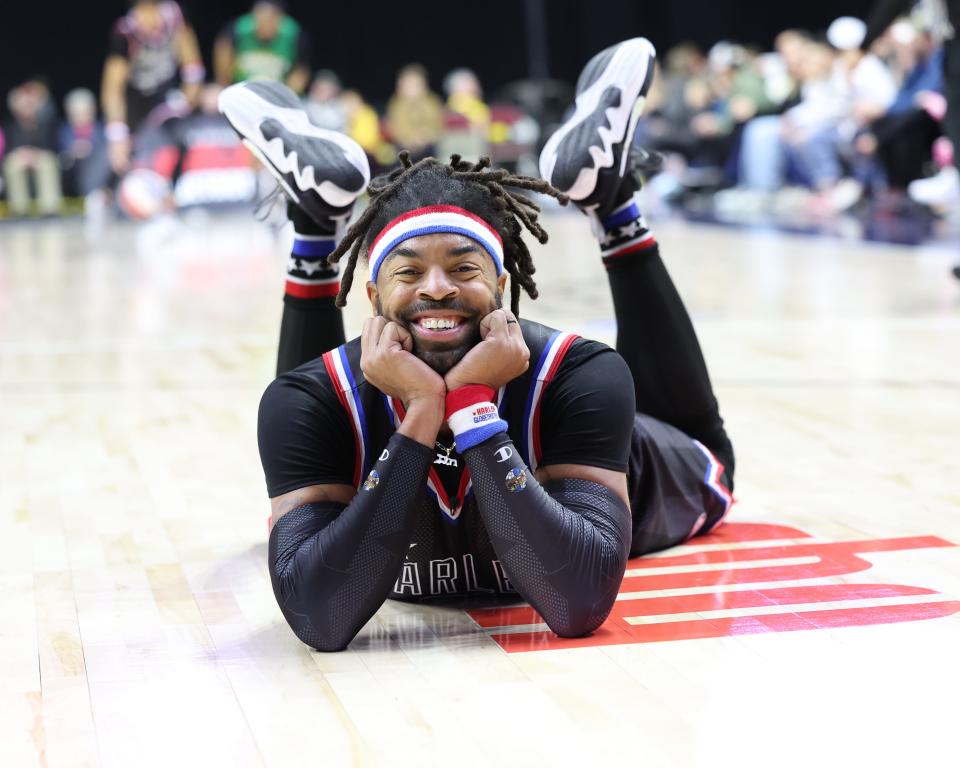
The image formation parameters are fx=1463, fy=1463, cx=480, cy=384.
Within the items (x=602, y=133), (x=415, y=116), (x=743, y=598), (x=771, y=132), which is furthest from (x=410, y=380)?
(x=415, y=116)

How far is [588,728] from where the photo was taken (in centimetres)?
178

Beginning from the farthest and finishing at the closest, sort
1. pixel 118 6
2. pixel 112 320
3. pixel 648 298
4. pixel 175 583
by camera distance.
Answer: pixel 118 6 → pixel 112 320 → pixel 648 298 → pixel 175 583

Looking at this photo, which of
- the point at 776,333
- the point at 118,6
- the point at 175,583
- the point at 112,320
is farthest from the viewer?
the point at 118,6

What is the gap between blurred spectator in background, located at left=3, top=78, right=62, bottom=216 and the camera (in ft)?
46.8

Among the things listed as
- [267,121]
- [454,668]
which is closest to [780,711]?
[454,668]

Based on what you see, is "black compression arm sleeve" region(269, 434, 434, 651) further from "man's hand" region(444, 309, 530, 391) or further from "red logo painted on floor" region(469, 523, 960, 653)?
"red logo painted on floor" region(469, 523, 960, 653)

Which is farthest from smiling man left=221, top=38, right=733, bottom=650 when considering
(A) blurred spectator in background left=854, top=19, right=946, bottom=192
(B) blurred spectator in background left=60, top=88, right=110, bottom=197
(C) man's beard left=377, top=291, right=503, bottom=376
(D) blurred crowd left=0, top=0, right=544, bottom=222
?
(B) blurred spectator in background left=60, top=88, right=110, bottom=197

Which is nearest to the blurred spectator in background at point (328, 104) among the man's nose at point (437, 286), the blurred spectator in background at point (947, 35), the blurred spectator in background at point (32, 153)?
the blurred spectator in background at point (32, 153)

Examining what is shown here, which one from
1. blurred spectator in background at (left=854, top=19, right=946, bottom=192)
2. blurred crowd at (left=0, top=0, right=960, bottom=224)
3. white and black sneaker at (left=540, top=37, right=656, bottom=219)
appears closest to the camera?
white and black sneaker at (left=540, top=37, right=656, bottom=219)

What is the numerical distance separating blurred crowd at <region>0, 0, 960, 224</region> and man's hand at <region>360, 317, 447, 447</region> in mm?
5778

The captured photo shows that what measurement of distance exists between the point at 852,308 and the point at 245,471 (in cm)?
300

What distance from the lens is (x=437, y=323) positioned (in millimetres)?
2057

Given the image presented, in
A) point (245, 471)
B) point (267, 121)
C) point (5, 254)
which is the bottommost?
point (5, 254)

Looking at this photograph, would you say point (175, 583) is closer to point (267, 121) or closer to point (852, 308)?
point (267, 121)
